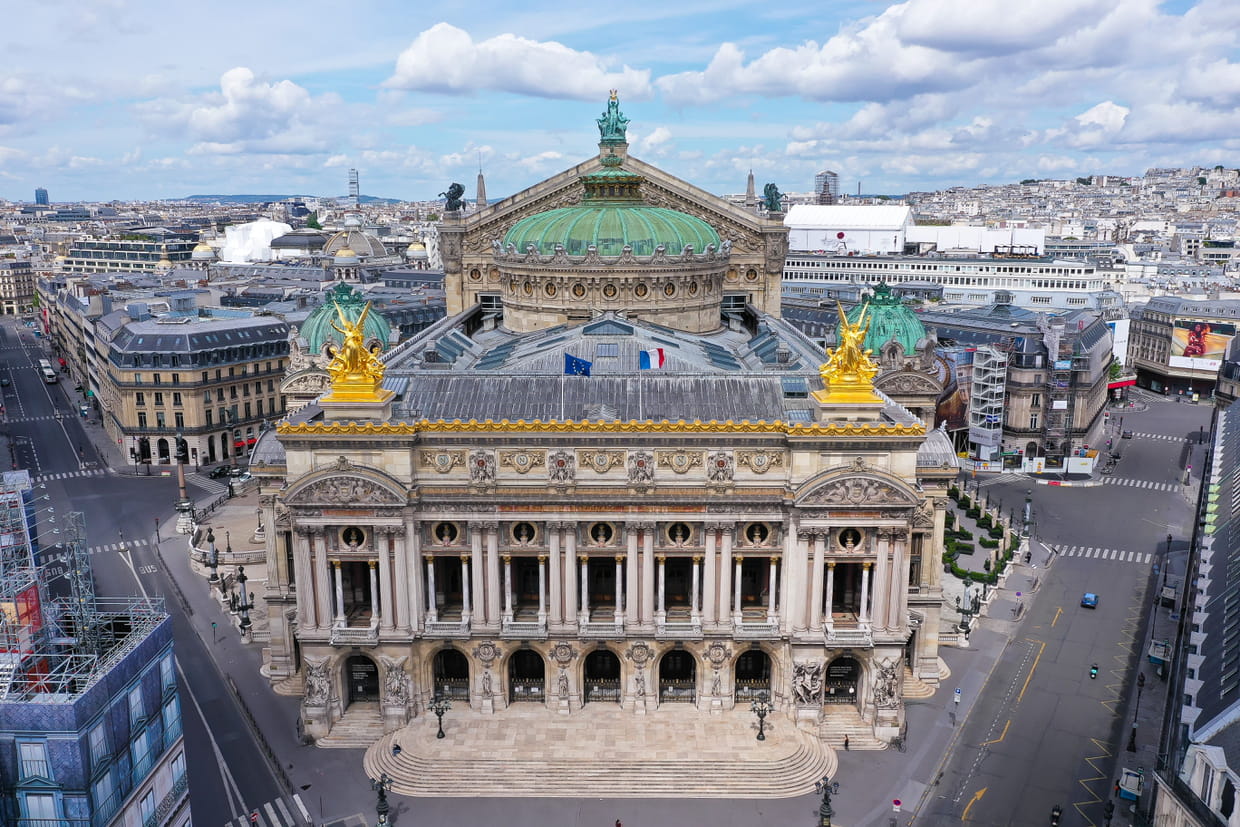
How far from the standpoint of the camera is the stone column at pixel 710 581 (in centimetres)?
7375

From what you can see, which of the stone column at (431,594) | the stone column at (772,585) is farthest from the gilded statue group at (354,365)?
the stone column at (772,585)

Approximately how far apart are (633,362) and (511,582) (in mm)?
21624

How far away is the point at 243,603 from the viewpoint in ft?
325

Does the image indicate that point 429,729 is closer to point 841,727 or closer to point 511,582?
point 511,582

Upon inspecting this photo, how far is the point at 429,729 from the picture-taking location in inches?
2958

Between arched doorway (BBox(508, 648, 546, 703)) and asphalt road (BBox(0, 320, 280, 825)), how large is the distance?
18.6m

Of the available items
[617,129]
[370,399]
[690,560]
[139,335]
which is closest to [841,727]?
[690,560]

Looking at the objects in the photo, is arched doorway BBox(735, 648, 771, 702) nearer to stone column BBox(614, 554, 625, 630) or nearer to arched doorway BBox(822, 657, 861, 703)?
arched doorway BBox(822, 657, 861, 703)

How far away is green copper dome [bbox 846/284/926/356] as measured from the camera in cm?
11269

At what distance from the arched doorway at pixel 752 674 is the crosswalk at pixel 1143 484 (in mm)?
94887

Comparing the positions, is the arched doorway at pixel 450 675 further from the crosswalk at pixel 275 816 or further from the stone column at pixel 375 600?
the crosswalk at pixel 275 816

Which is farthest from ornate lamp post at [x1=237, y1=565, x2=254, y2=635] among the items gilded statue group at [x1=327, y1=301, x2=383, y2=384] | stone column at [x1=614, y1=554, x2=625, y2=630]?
stone column at [x1=614, y1=554, x2=625, y2=630]

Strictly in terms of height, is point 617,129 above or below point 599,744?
above

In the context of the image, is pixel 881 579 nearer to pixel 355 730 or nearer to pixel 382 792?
pixel 382 792
